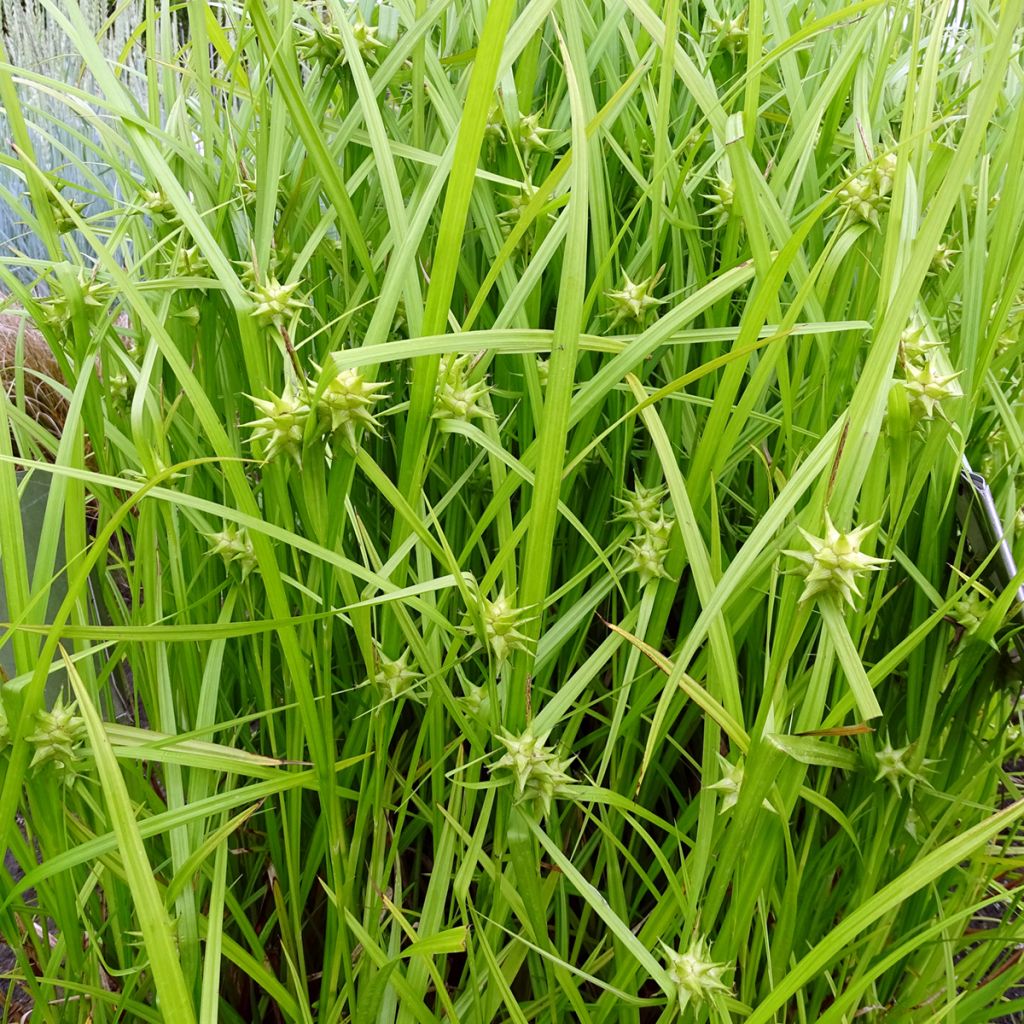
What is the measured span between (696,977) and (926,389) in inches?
11.7

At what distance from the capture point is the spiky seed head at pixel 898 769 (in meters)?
0.47

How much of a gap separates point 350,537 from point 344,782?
0.48ft

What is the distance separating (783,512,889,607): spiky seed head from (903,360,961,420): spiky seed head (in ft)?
0.26

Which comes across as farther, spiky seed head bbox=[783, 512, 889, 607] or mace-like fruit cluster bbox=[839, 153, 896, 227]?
mace-like fruit cluster bbox=[839, 153, 896, 227]

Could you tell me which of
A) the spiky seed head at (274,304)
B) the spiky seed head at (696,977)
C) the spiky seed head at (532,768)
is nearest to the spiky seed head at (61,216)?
the spiky seed head at (274,304)

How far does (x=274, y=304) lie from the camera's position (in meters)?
0.41

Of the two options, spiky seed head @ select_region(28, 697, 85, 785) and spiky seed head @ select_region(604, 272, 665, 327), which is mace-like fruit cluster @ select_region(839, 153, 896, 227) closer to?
spiky seed head @ select_region(604, 272, 665, 327)

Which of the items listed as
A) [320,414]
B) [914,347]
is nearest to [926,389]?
[914,347]

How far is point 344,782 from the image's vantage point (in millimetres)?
512

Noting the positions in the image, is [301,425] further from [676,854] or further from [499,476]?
[676,854]

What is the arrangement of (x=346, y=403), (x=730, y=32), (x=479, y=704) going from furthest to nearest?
(x=730, y=32) → (x=479, y=704) → (x=346, y=403)

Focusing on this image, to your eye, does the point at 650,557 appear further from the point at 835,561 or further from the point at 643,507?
the point at 835,561

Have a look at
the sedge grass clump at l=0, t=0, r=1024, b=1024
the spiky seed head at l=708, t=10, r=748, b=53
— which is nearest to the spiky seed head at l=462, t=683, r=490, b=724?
the sedge grass clump at l=0, t=0, r=1024, b=1024

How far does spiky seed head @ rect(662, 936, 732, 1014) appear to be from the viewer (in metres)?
0.42
